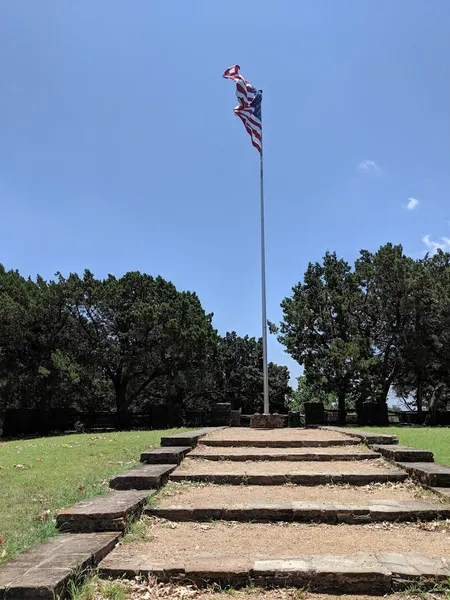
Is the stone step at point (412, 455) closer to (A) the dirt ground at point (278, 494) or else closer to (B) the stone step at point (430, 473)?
(B) the stone step at point (430, 473)

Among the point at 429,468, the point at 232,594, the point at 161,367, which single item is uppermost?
the point at 161,367

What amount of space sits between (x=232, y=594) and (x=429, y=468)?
143 inches

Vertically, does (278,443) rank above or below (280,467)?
above

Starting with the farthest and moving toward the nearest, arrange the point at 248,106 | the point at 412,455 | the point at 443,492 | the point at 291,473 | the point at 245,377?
the point at 245,377 < the point at 248,106 < the point at 412,455 < the point at 291,473 < the point at 443,492

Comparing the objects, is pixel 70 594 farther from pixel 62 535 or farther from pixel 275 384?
pixel 275 384

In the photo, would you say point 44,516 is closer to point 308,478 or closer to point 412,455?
point 308,478

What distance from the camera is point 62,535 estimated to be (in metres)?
4.09

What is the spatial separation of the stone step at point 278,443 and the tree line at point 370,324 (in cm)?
1592

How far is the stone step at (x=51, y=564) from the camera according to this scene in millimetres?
2898

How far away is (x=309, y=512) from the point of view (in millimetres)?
4777

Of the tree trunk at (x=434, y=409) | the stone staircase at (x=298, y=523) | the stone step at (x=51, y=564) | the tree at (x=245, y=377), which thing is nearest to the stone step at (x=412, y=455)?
the stone staircase at (x=298, y=523)

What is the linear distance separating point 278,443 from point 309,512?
3.83 m

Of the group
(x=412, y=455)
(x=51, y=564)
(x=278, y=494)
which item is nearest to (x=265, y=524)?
(x=278, y=494)

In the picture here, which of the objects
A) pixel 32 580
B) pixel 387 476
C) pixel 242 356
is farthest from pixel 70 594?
pixel 242 356
